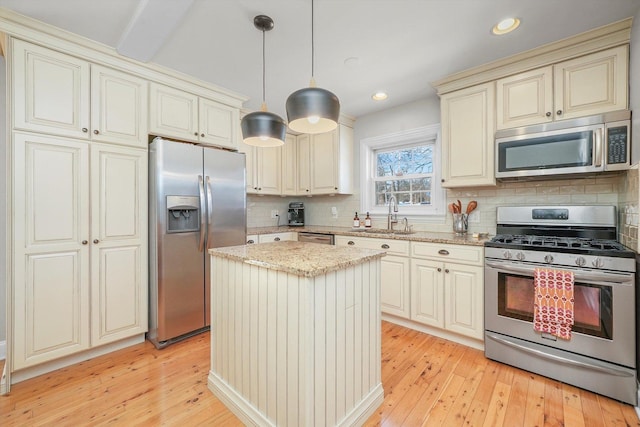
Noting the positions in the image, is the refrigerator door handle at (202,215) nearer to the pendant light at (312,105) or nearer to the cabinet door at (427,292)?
the pendant light at (312,105)

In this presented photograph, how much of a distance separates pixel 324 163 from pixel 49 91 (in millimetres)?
2697

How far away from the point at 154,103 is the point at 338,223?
2.62m

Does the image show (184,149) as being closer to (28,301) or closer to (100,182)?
(100,182)

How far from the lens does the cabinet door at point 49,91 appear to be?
6.10 feet

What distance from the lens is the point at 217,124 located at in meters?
2.96

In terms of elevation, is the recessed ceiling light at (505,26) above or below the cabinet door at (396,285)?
above

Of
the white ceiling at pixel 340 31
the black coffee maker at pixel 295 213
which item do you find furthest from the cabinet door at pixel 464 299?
the black coffee maker at pixel 295 213

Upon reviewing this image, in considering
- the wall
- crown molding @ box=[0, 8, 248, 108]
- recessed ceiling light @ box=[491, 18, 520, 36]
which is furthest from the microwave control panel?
the wall

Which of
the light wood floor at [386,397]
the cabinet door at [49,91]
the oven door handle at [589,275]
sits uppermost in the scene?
the cabinet door at [49,91]

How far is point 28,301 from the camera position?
191cm

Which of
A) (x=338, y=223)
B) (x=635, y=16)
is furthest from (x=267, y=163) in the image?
(x=635, y=16)

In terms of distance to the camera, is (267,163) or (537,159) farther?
→ (267,163)

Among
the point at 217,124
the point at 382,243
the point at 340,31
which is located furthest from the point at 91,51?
the point at 382,243

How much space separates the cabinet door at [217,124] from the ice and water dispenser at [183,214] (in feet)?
2.29
